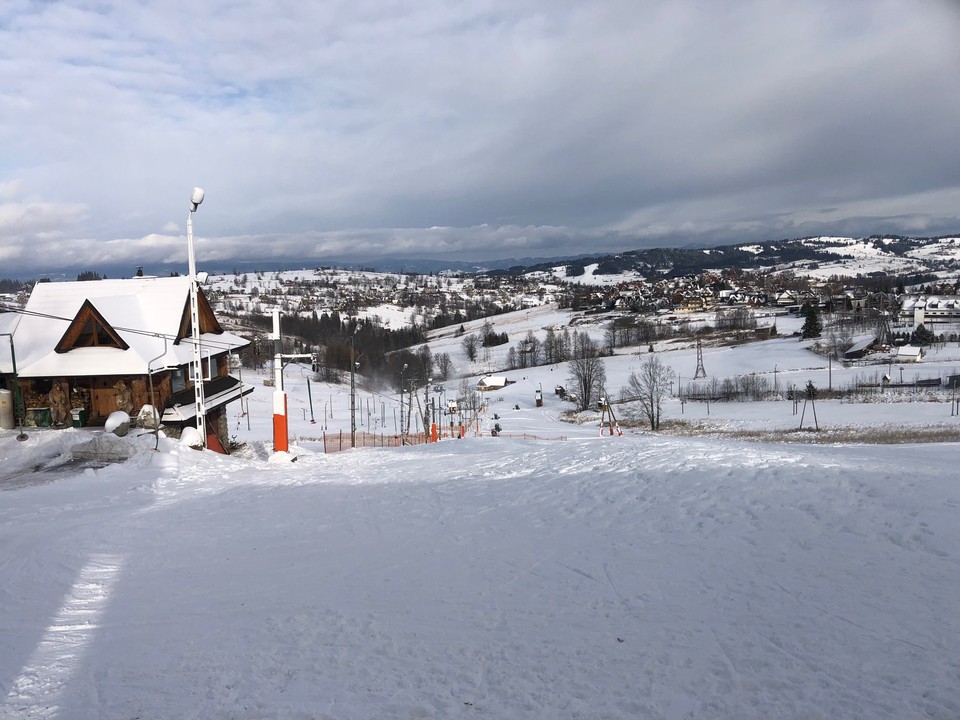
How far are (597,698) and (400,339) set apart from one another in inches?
5977

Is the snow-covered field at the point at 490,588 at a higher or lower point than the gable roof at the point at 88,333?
lower

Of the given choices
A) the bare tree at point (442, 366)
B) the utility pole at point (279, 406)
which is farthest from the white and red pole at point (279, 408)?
the bare tree at point (442, 366)

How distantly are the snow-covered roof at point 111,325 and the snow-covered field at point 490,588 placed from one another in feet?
18.8

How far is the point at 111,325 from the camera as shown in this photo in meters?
22.8

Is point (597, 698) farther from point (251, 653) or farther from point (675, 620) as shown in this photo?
point (251, 653)

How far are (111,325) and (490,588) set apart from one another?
2053 centimetres

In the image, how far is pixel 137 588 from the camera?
373 inches

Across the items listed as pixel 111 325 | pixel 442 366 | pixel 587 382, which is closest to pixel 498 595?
pixel 111 325

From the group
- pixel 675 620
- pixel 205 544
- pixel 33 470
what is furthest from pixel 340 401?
pixel 675 620

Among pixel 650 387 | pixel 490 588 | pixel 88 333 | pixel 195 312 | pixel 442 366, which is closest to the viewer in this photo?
pixel 490 588

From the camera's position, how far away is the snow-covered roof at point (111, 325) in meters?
22.3

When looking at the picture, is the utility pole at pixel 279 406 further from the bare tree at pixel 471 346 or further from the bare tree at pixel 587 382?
the bare tree at pixel 471 346

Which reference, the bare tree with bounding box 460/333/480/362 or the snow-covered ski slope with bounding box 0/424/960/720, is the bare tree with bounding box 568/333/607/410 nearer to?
the bare tree with bounding box 460/333/480/362

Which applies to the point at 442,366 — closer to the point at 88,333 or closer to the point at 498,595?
the point at 88,333
